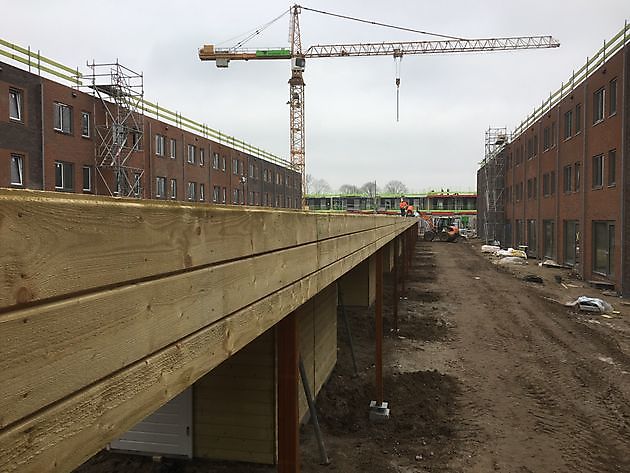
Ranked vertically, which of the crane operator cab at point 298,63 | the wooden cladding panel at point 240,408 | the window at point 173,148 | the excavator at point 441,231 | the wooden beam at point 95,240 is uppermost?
the crane operator cab at point 298,63

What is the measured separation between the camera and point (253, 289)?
2.52 metres

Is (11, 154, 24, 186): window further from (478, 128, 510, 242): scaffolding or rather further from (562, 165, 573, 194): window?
(478, 128, 510, 242): scaffolding

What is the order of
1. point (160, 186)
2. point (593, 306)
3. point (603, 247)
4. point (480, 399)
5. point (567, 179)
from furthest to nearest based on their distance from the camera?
point (160, 186)
point (567, 179)
point (603, 247)
point (593, 306)
point (480, 399)

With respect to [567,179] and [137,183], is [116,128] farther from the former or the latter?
[567,179]

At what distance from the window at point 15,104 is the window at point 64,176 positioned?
2.87 m

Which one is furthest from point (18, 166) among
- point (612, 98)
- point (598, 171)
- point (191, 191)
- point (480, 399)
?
point (598, 171)

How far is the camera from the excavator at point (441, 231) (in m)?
57.0

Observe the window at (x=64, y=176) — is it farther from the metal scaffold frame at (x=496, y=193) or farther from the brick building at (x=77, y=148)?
the metal scaffold frame at (x=496, y=193)

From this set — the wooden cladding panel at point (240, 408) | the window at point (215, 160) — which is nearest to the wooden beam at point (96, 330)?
the wooden cladding panel at point (240, 408)

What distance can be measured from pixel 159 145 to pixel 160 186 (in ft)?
9.30

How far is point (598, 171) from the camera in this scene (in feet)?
81.5

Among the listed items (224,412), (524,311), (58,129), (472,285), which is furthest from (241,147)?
(224,412)

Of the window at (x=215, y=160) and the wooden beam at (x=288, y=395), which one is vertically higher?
the window at (x=215, y=160)

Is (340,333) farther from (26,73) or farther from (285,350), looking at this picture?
(26,73)
